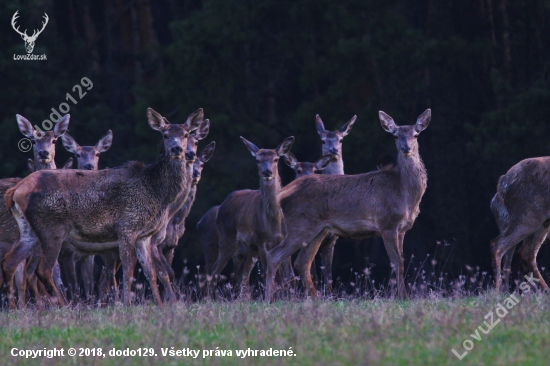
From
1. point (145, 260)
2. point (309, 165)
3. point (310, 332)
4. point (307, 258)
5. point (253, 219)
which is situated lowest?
point (307, 258)

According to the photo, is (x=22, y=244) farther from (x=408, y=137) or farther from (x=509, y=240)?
(x=509, y=240)

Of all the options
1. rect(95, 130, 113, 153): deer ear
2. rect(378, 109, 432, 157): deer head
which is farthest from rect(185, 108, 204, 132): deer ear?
rect(95, 130, 113, 153): deer ear

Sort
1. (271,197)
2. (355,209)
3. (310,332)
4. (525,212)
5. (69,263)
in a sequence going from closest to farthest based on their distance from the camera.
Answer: (310,332), (525,212), (355,209), (271,197), (69,263)

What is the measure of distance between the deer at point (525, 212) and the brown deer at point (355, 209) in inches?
45.6

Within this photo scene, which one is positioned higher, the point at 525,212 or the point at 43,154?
the point at 43,154

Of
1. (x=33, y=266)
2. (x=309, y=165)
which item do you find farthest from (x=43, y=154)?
(x=309, y=165)

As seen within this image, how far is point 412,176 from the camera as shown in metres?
12.6

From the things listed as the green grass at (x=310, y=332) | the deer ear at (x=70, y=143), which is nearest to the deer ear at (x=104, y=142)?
the deer ear at (x=70, y=143)

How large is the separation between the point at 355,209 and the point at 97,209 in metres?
3.41

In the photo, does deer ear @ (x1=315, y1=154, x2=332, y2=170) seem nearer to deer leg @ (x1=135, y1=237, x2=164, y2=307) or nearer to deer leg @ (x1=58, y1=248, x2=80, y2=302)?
deer leg @ (x1=58, y1=248, x2=80, y2=302)

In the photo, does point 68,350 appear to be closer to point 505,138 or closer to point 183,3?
point 505,138

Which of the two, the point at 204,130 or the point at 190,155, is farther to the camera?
the point at 204,130

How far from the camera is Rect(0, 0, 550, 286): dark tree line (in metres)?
19.2

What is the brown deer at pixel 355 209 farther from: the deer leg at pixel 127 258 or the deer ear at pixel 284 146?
the deer leg at pixel 127 258
